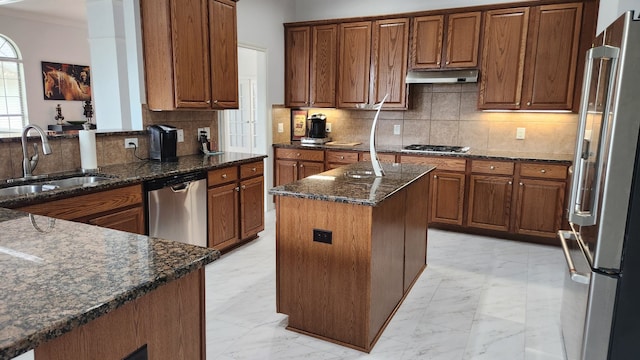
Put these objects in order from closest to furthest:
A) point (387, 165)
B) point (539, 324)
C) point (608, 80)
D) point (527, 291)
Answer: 1. point (608, 80)
2. point (539, 324)
3. point (527, 291)
4. point (387, 165)

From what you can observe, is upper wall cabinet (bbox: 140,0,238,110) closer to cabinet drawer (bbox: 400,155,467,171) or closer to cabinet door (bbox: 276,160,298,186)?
cabinet door (bbox: 276,160,298,186)

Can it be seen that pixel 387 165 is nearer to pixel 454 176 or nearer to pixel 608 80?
pixel 454 176

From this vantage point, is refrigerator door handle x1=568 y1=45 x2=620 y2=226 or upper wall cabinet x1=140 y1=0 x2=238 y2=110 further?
upper wall cabinet x1=140 y1=0 x2=238 y2=110

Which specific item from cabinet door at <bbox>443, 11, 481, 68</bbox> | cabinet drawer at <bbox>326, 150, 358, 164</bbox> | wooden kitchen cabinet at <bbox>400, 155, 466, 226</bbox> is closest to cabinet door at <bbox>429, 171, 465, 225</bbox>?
wooden kitchen cabinet at <bbox>400, 155, 466, 226</bbox>

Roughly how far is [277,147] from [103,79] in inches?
91.9

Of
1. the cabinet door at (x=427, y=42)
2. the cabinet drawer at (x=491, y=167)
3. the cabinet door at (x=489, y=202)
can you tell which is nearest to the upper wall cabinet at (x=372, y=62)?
the cabinet door at (x=427, y=42)

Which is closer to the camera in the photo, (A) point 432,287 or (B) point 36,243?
(B) point 36,243

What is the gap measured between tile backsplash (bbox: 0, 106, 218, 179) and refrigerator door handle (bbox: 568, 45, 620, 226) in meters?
3.29

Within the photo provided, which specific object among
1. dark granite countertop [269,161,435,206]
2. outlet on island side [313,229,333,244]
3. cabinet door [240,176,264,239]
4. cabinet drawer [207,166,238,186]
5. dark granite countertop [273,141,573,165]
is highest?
dark granite countertop [273,141,573,165]

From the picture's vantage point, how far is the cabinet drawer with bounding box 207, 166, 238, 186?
3645 mm

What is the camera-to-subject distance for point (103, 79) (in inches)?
148

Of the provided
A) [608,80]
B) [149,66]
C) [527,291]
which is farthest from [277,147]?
[608,80]

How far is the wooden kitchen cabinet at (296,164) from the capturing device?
5355 mm

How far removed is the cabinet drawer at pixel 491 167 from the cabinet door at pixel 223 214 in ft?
8.25
